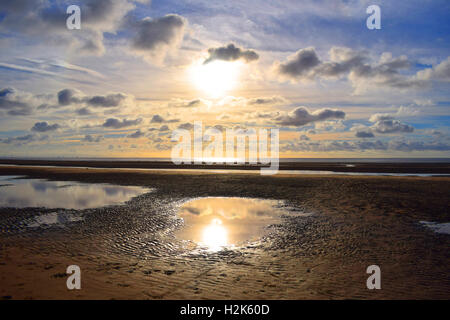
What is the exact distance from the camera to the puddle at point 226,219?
12477 millimetres

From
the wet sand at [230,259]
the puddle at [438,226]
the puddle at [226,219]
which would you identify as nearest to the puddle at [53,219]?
the wet sand at [230,259]

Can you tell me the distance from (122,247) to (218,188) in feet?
61.7

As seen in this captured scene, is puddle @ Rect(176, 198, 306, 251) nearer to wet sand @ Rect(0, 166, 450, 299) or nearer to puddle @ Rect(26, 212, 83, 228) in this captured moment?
wet sand @ Rect(0, 166, 450, 299)

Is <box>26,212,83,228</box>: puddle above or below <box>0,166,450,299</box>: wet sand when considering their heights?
above

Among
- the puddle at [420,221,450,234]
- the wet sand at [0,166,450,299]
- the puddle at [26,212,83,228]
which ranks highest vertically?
the puddle at [26,212,83,228]

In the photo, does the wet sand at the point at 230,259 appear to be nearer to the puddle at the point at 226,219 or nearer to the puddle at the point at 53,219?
the puddle at the point at 53,219

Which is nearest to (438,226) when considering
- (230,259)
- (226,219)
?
(226,219)

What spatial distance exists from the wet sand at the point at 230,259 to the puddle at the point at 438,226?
1.62ft

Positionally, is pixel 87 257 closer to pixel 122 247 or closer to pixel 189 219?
pixel 122 247

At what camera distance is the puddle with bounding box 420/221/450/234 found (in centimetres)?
1365

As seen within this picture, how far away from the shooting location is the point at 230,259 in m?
9.87

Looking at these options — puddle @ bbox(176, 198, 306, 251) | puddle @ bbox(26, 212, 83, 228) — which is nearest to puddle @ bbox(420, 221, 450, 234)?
puddle @ bbox(176, 198, 306, 251)

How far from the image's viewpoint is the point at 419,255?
406 inches

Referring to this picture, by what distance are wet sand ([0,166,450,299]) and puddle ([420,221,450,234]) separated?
0.50m
